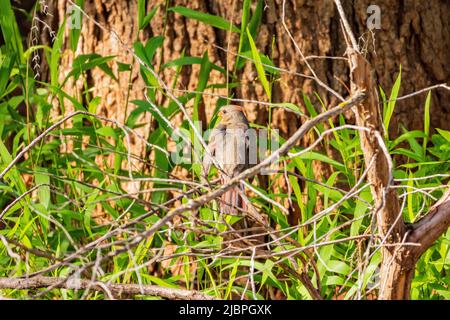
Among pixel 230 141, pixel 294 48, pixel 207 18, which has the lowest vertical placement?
pixel 230 141

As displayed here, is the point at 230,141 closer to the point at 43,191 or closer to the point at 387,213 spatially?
the point at 43,191

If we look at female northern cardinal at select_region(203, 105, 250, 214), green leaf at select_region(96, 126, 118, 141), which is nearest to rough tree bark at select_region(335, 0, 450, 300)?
female northern cardinal at select_region(203, 105, 250, 214)

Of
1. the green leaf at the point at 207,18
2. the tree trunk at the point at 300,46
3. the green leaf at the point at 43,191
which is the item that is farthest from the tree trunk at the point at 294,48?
the green leaf at the point at 43,191

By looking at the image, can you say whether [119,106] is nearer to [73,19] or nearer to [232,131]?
[73,19]

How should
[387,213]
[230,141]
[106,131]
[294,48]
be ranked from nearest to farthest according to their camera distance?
[387,213] → [230,141] → [106,131] → [294,48]

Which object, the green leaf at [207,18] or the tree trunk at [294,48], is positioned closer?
the green leaf at [207,18]

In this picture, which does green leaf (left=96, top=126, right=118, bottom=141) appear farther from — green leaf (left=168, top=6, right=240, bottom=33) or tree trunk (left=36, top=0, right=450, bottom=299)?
green leaf (left=168, top=6, right=240, bottom=33)

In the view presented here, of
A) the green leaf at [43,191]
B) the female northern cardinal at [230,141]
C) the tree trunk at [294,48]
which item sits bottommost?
the green leaf at [43,191]

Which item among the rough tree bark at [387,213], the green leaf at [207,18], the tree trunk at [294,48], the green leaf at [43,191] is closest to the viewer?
the rough tree bark at [387,213]

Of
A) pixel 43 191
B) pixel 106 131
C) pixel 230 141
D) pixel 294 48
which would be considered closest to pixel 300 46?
pixel 294 48

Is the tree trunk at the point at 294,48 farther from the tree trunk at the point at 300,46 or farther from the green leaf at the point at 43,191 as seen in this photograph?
the green leaf at the point at 43,191

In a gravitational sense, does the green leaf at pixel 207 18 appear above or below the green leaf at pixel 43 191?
above

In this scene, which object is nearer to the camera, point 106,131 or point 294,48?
point 106,131

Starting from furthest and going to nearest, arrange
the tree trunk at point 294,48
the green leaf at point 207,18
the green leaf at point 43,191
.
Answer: the tree trunk at point 294,48 → the green leaf at point 207,18 → the green leaf at point 43,191
